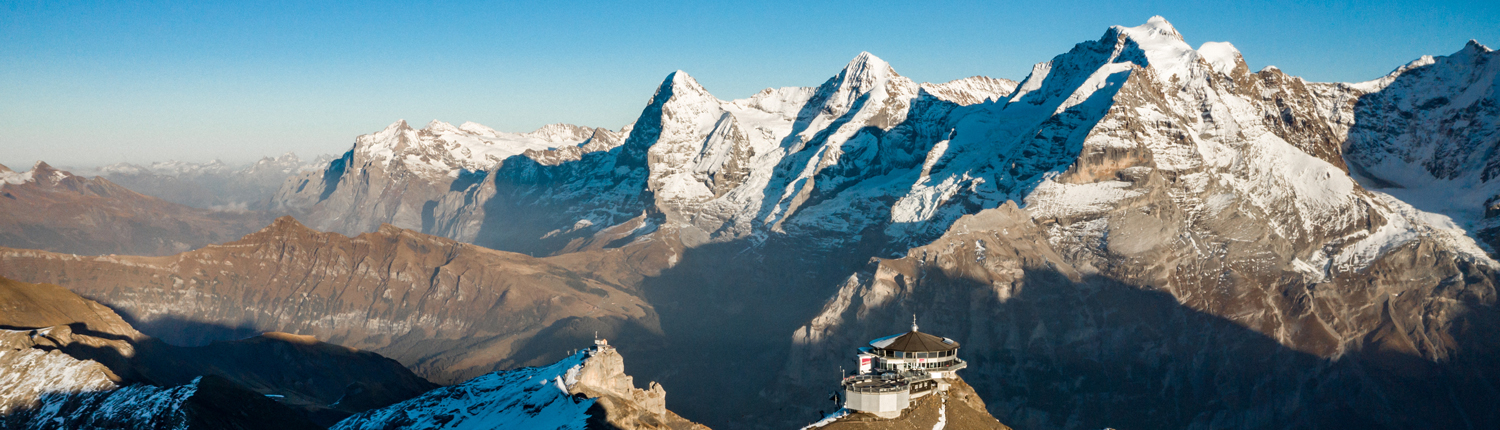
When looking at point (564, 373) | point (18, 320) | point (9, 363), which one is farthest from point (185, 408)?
point (18, 320)

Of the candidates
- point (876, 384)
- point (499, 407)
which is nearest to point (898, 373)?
point (876, 384)

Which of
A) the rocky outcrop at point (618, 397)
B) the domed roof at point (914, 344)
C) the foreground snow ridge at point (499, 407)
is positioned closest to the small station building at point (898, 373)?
the domed roof at point (914, 344)

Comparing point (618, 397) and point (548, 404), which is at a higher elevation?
point (618, 397)

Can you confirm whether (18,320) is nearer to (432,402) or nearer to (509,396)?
(432,402)

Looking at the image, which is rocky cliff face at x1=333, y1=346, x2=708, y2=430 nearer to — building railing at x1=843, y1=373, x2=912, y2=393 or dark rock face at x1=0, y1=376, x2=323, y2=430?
dark rock face at x1=0, y1=376, x2=323, y2=430

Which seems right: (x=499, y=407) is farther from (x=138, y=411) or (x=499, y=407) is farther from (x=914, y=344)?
(x=914, y=344)

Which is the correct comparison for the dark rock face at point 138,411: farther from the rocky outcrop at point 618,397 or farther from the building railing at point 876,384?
the building railing at point 876,384

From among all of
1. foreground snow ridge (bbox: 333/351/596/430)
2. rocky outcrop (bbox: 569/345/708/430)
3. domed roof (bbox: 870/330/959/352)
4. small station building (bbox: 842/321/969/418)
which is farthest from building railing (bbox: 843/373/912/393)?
foreground snow ridge (bbox: 333/351/596/430)
